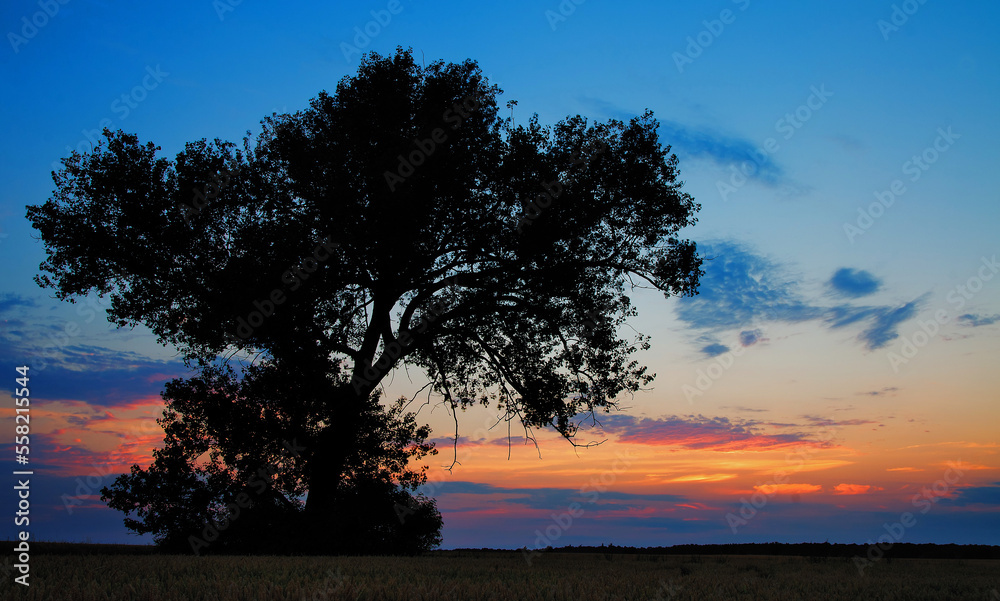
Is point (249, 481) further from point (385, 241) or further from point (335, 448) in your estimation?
point (385, 241)

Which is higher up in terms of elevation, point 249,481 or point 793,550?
point 249,481

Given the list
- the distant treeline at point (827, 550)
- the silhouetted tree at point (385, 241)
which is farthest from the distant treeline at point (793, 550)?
the silhouetted tree at point (385, 241)

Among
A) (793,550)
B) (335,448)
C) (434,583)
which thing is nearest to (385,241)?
(335,448)

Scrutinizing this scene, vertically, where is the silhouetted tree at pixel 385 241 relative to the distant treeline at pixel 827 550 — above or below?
above

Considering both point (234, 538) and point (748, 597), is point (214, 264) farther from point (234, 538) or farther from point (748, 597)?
point (748, 597)

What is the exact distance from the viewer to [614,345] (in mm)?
23016

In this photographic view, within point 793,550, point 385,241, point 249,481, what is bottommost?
point 793,550

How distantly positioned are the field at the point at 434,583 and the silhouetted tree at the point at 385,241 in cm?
911

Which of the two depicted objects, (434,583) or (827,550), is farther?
(827,550)

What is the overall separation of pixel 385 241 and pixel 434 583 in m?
12.7

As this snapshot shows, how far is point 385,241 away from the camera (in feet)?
66.5

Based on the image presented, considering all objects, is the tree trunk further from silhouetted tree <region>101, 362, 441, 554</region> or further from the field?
the field

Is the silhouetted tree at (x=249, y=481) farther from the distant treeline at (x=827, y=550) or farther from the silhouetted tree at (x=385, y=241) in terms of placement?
the distant treeline at (x=827, y=550)

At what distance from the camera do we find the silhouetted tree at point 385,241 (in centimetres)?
2047
